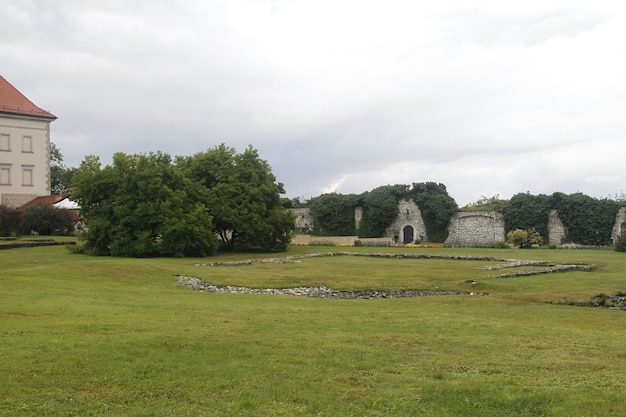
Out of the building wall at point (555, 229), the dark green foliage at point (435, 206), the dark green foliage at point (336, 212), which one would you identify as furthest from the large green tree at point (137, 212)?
the building wall at point (555, 229)

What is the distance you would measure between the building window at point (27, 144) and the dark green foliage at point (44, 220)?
12.2 metres

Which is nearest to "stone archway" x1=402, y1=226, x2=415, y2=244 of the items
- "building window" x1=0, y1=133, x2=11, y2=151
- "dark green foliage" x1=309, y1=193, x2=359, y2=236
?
"dark green foliage" x1=309, y1=193, x2=359, y2=236

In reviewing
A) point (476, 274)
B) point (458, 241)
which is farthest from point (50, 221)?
point (458, 241)

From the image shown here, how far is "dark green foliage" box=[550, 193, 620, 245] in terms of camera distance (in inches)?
1874

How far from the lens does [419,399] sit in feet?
21.5

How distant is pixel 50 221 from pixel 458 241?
114 feet

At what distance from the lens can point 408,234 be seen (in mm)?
56781

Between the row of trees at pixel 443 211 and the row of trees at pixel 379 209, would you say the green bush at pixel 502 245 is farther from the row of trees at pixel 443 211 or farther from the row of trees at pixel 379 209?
the row of trees at pixel 379 209

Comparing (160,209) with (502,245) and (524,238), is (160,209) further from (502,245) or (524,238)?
(524,238)

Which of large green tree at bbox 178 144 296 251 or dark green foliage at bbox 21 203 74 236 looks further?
dark green foliage at bbox 21 203 74 236

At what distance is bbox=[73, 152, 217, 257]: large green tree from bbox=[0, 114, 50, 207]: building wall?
2265 centimetres

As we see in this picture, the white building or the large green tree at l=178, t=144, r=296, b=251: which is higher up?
the white building

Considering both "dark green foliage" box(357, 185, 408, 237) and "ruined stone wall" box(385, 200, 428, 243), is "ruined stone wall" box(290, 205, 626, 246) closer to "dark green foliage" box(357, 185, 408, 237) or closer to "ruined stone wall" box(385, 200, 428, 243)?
"ruined stone wall" box(385, 200, 428, 243)

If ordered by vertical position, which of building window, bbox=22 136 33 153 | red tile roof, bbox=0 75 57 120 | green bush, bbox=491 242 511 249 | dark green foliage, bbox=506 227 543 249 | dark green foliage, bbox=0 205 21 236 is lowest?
green bush, bbox=491 242 511 249
